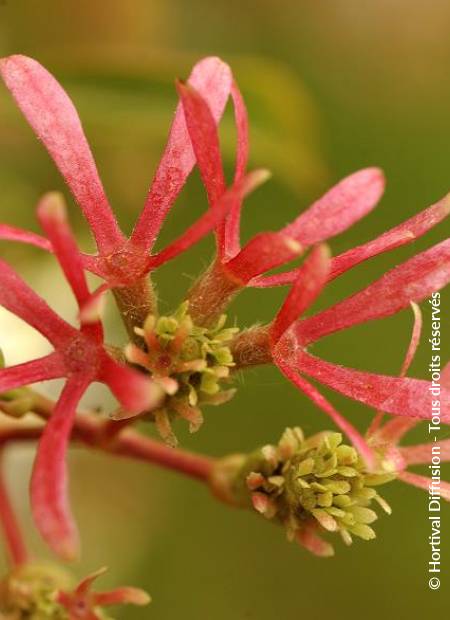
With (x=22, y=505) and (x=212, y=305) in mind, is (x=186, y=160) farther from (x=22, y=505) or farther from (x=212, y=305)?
(x=22, y=505)

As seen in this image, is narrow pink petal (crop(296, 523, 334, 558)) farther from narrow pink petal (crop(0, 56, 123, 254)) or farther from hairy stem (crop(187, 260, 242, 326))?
narrow pink petal (crop(0, 56, 123, 254))

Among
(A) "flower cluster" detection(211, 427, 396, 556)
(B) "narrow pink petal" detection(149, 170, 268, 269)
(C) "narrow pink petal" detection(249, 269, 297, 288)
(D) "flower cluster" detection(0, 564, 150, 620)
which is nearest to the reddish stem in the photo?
(D) "flower cluster" detection(0, 564, 150, 620)

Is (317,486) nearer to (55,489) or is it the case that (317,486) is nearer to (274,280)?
(274,280)

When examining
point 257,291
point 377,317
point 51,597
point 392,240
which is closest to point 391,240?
point 392,240

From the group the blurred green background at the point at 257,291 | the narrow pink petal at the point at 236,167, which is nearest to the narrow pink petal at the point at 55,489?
the narrow pink petal at the point at 236,167

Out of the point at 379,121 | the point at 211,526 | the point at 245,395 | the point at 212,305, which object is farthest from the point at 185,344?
the point at 379,121

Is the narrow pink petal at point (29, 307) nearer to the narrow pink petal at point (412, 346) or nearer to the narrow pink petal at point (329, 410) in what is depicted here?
the narrow pink petal at point (329, 410)
